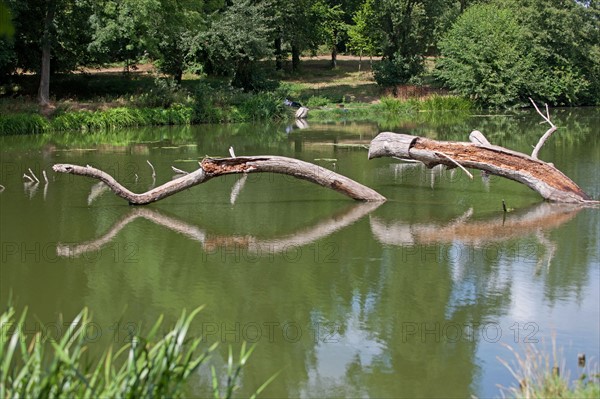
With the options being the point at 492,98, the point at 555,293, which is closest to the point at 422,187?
the point at 555,293

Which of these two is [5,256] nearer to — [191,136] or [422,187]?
[422,187]

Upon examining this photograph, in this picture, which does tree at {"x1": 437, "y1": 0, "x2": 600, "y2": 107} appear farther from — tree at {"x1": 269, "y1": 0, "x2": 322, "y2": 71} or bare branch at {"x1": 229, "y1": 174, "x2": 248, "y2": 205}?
bare branch at {"x1": 229, "y1": 174, "x2": 248, "y2": 205}

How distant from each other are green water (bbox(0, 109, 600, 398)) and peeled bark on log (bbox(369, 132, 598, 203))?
1.22 feet

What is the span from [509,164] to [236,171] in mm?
4802

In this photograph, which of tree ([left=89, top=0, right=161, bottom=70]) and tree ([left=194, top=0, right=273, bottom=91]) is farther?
tree ([left=194, top=0, right=273, bottom=91])

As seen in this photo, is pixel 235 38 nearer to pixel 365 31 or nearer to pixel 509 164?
pixel 365 31

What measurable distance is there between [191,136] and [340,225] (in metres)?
15.1

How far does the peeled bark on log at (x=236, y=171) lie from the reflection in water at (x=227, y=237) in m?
0.43

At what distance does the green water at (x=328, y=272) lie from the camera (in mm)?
7492

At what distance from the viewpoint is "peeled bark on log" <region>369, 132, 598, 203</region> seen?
14.1m

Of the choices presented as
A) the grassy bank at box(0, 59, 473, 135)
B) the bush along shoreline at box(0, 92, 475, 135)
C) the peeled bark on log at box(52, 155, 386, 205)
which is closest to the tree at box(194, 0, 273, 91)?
the grassy bank at box(0, 59, 473, 135)

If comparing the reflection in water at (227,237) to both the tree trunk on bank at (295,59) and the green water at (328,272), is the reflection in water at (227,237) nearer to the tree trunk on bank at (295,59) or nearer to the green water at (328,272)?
the green water at (328,272)

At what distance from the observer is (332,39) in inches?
1975

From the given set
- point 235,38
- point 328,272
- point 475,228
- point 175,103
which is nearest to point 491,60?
point 235,38
